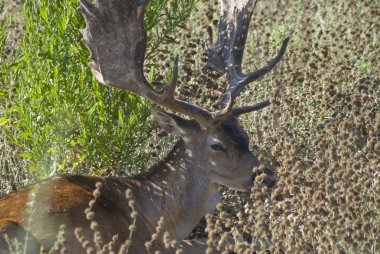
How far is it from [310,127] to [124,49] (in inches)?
79.3

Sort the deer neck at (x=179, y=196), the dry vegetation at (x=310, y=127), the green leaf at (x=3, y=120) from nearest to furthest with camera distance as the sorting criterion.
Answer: the dry vegetation at (x=310, y=127) < the deer neck at (x=179, y=196) < the green leaf at (x=3, y=120)

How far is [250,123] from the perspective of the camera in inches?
396

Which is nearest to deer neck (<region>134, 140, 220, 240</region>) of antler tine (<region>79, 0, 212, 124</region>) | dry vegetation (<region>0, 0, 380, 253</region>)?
dry vegetation (<region>0, 0, 380, 253</region>)

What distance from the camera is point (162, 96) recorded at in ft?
27.1

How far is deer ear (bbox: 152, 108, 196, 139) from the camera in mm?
8284

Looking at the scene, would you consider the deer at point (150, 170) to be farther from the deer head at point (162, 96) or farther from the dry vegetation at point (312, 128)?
the dry vegetation at point (312, 128)

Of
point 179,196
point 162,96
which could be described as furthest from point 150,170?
point 162,96

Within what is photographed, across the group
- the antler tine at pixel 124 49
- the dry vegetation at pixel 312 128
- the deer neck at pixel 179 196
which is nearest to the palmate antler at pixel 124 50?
the antler tine at pixel 124 49

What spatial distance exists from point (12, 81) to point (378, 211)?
3.41 m

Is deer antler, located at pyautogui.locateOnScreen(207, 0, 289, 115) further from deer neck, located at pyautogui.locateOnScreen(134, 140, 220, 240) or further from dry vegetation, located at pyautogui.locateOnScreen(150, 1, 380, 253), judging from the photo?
deer neck, located at pyautogui.locateOnScreen(134, 140, 220, 240)

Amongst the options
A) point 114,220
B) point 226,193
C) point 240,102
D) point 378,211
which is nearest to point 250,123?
point 240,102

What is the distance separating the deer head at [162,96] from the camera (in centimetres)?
826

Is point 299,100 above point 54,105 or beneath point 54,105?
above

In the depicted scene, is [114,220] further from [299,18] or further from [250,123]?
[299,18]
